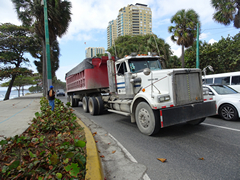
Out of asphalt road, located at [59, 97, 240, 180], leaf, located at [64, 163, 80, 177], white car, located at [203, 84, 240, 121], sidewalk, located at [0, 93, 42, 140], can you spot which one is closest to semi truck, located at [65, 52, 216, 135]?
asphalt road, located at [59, 97, 240, 180]

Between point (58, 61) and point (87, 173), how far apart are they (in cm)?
3108

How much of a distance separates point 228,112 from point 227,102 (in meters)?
0.40

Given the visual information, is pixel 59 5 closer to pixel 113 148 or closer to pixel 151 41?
pixel 151 41

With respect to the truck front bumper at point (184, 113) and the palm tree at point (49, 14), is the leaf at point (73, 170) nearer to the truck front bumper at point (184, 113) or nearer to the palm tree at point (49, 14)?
the truck front bumper at point (184, 113)

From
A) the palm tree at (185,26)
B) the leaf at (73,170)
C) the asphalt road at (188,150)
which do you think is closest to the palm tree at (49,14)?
the palm tree at (185,26)

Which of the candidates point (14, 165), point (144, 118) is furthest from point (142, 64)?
point (14, 165)

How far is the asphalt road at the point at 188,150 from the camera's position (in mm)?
2857

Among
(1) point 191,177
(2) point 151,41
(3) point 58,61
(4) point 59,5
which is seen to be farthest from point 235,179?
(3) point 58,61

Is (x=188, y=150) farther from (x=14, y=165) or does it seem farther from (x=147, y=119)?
(x=14, y=165)

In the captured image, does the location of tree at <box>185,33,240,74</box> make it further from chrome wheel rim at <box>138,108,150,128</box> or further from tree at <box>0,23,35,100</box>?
tree at <box>0,23,35,100</box>

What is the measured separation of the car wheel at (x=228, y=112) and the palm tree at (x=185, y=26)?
1392 cm

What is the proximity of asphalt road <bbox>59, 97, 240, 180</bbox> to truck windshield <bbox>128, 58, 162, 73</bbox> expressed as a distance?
2.21m

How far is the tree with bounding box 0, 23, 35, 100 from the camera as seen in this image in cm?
2444

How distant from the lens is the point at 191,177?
8.89ft
